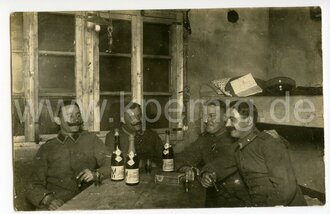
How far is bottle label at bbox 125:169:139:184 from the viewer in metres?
1.43

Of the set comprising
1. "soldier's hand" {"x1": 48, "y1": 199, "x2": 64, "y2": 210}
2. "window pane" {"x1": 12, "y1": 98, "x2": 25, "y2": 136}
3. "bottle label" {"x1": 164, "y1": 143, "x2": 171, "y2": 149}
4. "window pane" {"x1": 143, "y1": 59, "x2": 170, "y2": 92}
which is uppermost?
"window pane" {"x1": 143, "y1": 59, "x2": 170, "y2": 92}

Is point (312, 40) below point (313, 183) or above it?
above

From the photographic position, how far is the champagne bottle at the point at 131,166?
1435mm

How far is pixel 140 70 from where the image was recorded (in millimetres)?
1473

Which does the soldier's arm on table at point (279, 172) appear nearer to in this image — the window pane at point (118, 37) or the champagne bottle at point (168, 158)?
the champagne bottle at point (168, 158)

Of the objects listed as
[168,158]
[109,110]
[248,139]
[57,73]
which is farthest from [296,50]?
[57,73]

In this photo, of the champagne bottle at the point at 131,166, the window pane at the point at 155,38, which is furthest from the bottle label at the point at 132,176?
the window pane at the point at 155,38

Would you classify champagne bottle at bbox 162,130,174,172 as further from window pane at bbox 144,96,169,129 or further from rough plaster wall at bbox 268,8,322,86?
rough plaster wall at bbox 268,8,322,86

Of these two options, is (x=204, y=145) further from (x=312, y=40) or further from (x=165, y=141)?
(x=312, y=40)

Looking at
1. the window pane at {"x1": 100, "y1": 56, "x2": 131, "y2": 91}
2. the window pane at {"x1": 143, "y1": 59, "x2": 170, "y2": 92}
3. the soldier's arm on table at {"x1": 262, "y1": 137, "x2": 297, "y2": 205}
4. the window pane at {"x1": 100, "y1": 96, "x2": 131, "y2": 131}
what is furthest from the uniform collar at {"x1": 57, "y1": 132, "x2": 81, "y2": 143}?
the soldier's arm on table at {"x1": 262, "y1": 137, "x2": 297, "y2": 205}

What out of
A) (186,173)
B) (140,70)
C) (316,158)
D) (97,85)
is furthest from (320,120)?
(97,85)

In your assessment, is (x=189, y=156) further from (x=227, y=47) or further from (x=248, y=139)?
(x=227, y=47)

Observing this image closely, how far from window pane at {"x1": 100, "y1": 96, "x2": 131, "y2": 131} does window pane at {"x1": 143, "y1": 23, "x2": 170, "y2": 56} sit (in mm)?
223

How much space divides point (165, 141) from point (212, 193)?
0.88 ft
